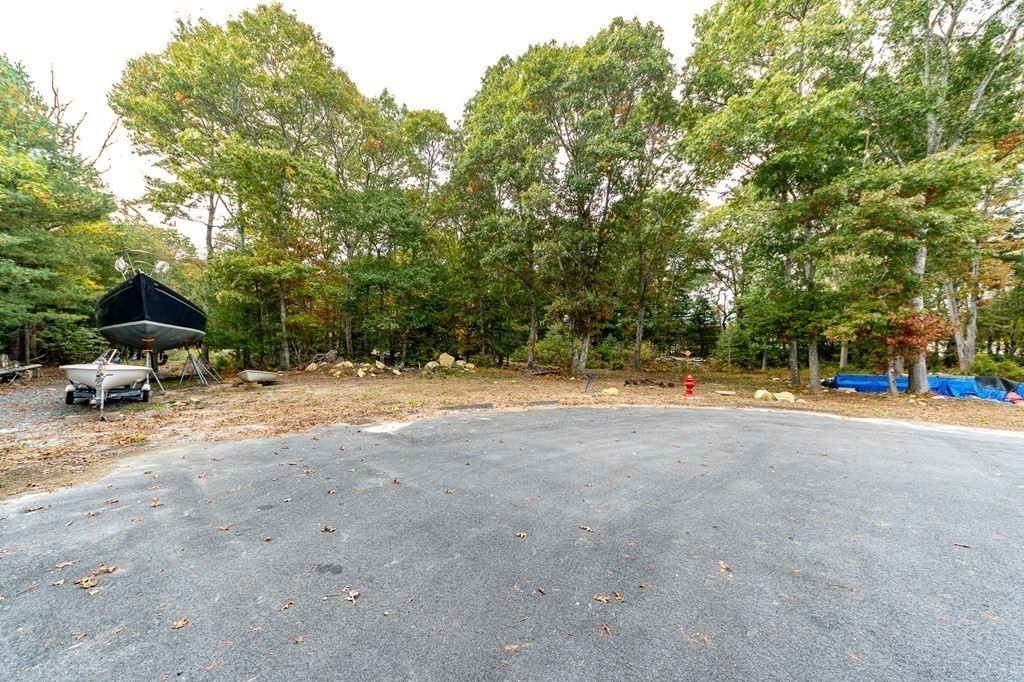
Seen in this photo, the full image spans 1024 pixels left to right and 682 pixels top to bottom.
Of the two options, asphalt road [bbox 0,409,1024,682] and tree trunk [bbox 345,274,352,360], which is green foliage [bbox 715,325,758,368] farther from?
tree trunk [bbox 345,274,352,360]

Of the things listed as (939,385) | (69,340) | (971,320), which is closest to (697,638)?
(939,385)

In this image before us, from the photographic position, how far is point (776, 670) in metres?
1.44

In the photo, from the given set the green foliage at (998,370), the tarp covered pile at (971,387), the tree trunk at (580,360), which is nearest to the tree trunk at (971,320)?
the green foliage at (998,370)

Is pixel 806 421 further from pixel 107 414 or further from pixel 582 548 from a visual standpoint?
pixel 107 414

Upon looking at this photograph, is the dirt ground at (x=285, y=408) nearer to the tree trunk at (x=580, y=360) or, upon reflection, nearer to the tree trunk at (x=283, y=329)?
the tree trunk at (x=283, y=329)

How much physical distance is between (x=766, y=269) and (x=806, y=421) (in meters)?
6.72

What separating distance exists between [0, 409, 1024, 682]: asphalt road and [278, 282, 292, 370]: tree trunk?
10268mm

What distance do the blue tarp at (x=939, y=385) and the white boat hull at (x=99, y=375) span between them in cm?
1907

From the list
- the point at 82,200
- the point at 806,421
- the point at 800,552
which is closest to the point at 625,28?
the point at 806,421

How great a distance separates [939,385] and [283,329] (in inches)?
840

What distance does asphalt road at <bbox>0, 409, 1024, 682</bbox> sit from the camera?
1.48 m

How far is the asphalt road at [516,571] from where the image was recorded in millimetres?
1484

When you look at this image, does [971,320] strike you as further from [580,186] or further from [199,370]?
[199,370]

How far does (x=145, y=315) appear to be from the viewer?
27.5 ft
